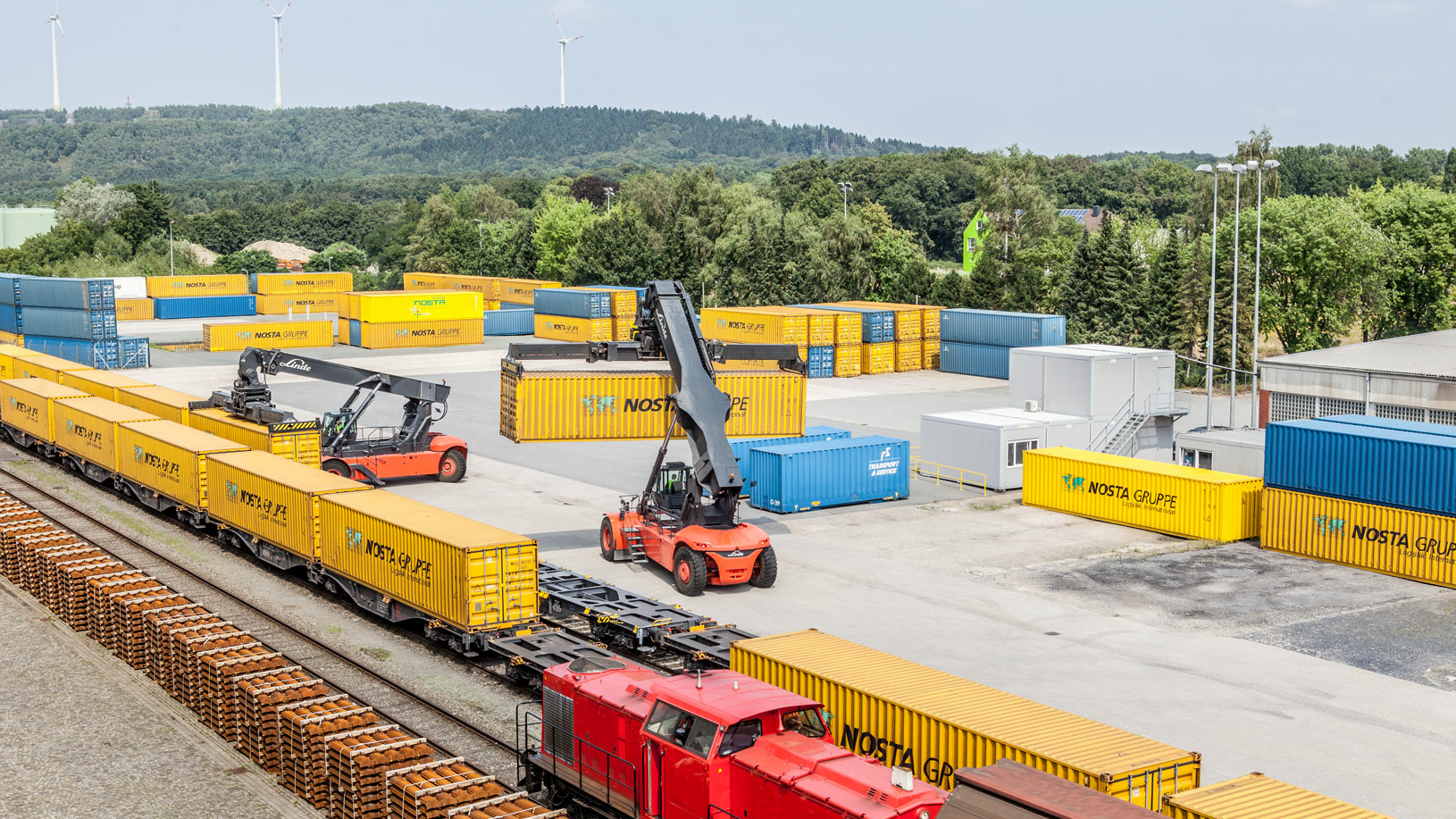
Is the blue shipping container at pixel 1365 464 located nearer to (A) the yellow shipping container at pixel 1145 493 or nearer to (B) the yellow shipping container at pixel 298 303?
(A) the yellow shipping container at pixel 1145 493

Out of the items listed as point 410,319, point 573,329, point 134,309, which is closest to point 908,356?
point 573,329

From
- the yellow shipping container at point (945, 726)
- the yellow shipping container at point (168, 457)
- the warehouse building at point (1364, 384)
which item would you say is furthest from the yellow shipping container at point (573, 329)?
the yellow shipping container at point (945, 726)

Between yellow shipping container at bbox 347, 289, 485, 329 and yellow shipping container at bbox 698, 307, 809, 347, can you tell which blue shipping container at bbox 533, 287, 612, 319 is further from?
yellow shipping container at bbox 698, 307, 809, 347

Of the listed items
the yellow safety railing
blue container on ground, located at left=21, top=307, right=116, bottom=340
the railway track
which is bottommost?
the railway track

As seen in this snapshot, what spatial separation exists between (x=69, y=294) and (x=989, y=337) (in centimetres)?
6290

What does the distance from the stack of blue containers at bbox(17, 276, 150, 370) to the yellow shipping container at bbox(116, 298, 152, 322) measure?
3004 cm

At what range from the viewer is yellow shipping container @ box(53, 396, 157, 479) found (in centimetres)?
4481

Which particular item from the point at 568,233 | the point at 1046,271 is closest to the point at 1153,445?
the point at 1046,271

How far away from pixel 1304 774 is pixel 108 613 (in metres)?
24.7

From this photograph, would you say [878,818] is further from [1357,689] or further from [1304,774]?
[1357,689]

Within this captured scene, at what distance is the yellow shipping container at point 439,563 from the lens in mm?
26359

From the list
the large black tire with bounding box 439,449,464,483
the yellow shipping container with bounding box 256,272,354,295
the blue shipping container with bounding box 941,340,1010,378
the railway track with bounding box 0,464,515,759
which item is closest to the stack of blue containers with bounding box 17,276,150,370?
the yellow shipping container with bounding box 256,272,354,295

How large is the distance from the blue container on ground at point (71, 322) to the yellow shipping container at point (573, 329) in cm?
3413

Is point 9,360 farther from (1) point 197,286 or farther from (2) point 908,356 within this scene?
(1) point 197,286
